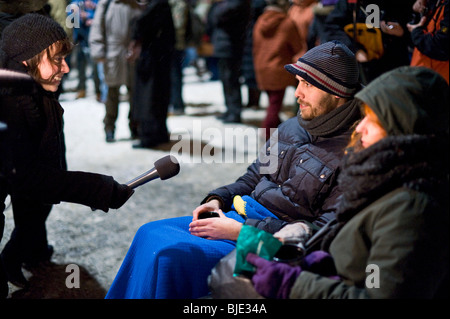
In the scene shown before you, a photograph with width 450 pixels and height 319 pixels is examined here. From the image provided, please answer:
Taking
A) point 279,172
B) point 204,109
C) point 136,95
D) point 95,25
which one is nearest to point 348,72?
point 279,172

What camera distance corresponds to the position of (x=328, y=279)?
5.20 feet

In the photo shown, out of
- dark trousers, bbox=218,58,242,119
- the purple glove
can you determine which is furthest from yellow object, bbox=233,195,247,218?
dark trousers, bbox=218,58,242,119

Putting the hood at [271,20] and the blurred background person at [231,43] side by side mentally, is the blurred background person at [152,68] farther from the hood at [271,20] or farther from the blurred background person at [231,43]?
the blurred background person at [231,43]

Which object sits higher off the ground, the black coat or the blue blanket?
the black coat

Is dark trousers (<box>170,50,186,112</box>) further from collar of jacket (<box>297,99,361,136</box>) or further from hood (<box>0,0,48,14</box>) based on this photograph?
collar of jacket (<box>297,99,361,136</box>)

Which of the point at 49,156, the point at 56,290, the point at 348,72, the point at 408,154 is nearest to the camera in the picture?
the point at 408,154

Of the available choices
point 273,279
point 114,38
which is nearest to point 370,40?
point 273,279

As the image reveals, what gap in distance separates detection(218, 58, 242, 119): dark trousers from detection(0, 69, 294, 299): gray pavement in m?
0.29

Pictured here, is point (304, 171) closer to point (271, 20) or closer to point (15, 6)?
point (15, 6)

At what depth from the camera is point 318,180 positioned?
226cm

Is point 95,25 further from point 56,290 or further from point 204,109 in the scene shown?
point 56,290

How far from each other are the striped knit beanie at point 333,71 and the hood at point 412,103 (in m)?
0.75

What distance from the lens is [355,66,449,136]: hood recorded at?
1493 millimetres

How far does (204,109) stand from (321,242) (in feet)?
24.1
